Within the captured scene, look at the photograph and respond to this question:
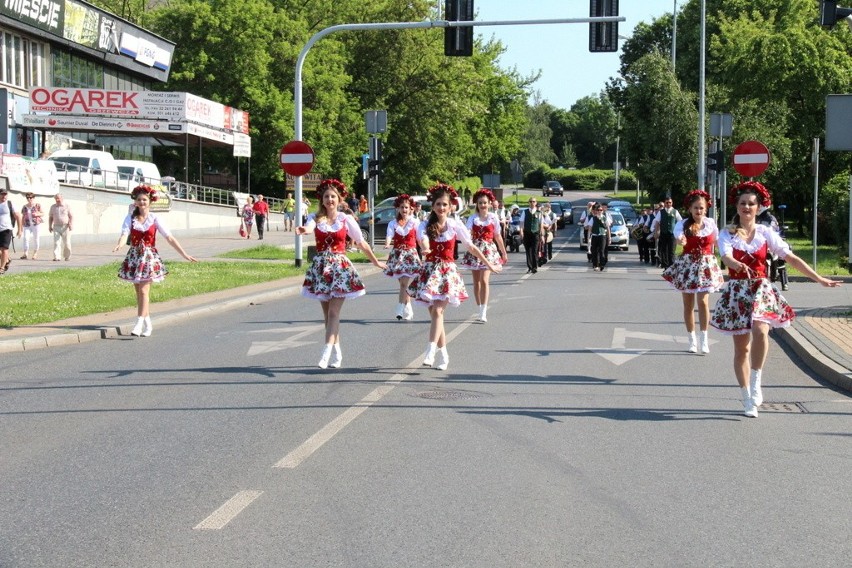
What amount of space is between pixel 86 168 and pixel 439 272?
98.4 feet

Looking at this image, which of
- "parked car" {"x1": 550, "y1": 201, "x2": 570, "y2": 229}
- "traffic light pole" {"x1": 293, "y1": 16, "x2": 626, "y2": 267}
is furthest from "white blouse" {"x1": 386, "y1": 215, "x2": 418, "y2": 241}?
"parked car" {"x1": 550, "y1": 201, "x2": 570, "y2": 229}

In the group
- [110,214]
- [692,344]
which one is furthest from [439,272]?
[110,214]

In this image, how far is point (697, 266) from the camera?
14062mm

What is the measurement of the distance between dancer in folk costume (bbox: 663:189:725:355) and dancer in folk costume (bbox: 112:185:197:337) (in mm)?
5966

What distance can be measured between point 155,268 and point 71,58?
3965 centimetres

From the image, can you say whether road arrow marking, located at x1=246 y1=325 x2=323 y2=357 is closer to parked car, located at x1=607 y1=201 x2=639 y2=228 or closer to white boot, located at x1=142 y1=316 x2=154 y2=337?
white boot, located at x1=142 y1=316 x2=154 y2=337

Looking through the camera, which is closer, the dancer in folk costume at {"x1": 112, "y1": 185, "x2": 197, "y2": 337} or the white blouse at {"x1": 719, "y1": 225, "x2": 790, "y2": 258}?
the white blouse at {"x1": 719, "y1": 225, "x2": 790, "y2": 258}

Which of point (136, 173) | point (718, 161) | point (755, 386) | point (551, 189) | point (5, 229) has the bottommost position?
point (755, 386)

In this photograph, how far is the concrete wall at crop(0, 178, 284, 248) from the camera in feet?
120

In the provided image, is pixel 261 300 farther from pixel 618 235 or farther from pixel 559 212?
pixel 559 212

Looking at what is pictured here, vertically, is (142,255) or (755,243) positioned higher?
(755,243)

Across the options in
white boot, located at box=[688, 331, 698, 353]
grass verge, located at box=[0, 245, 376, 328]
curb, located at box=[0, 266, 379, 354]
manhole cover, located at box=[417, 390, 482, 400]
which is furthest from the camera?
grass verge, located at box=[0, 245, 376, 328]

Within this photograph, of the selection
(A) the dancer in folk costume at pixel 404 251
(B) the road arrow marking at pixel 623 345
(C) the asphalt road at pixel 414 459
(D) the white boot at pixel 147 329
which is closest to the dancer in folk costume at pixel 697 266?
(C) the asphalt road at pixel 414 459

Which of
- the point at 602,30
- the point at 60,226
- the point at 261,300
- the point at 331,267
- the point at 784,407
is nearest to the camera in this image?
the point at 784,407
